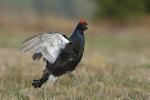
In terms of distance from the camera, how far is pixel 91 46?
→ 729 inches

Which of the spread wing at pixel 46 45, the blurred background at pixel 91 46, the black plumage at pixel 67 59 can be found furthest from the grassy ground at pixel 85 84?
the spread wing at pixel 46 45

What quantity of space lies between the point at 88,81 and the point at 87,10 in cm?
2420

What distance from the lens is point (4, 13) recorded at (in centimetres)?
2812

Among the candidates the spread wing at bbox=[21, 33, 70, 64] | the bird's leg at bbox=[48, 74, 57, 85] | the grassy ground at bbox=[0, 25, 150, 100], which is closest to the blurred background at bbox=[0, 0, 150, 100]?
the grassy ground at bbox=[0, 25, 150, 100]

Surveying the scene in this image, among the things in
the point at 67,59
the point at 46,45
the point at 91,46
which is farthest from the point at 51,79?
the point at 91,46

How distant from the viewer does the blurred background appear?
7.25 metres

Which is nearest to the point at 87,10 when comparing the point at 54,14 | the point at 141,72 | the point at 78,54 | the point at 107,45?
the point at 54,14

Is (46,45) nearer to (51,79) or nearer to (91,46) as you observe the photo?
(51,79)

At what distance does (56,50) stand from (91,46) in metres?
11.3

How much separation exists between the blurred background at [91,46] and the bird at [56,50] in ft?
0.79

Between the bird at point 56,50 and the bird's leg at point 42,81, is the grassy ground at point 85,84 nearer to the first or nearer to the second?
the bird's leg at point 42,81

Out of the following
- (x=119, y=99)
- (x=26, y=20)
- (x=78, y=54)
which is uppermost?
(x=26, y=20)

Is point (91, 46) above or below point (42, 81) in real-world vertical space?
Answer: above

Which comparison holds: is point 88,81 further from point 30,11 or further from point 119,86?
point 30,11
